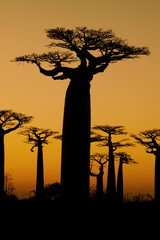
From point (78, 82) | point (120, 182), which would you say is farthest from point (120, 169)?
point (78, 82)

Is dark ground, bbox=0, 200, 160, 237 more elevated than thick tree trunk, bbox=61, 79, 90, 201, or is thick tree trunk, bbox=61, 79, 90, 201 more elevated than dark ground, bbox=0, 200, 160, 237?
thick tree trunk, bbox=61, 79, 90, 201

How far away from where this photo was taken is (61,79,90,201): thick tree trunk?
37.6ft

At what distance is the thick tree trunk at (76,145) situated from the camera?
37.6ft

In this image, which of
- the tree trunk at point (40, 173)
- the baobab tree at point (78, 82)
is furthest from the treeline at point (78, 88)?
the tree trunk at point (40, 173)

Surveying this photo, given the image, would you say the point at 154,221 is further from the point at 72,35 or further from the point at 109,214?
the point at 72,35

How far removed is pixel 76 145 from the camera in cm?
1155

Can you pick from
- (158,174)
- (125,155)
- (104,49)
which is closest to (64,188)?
(104,49)

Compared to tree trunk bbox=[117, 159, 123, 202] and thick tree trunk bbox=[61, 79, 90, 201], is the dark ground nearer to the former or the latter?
thick tree trunk bbox=[61, 79, 90, 201]

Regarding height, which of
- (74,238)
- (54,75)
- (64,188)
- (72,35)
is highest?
(72,35)

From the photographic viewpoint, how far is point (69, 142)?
1162 cm

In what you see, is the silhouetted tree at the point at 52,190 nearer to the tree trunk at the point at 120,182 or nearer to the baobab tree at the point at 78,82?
the tree trunk at the point at 120,182

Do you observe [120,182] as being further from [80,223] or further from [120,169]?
[80,223]

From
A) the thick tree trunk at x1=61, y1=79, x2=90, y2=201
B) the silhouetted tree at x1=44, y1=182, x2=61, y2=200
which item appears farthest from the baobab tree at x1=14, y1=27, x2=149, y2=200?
the silhouetted tree at x1=44, y1=182, x2=61, y2=200

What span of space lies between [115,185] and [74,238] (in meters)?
12.9
